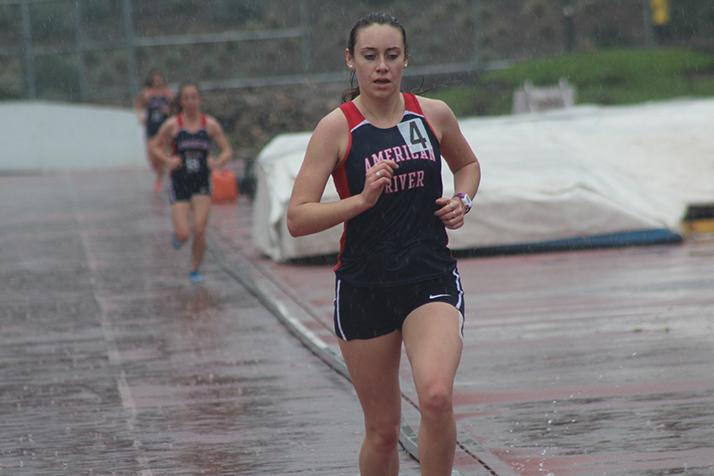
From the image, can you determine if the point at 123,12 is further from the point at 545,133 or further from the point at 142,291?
the point at 142,291

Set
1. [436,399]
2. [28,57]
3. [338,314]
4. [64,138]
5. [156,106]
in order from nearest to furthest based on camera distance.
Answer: [436,399]
[338,314]
[156,106]
[64,138]
[28,57]

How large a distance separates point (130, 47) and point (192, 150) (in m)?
21.8

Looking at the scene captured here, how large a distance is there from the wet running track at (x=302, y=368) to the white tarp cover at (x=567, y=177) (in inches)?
13.2

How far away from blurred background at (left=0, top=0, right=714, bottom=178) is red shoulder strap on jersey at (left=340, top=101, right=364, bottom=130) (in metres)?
29.3

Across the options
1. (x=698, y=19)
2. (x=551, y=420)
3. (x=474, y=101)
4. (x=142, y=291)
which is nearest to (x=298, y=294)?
(x=142, y=291)

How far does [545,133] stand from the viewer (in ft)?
63.1

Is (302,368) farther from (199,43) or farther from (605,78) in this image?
(605,78)

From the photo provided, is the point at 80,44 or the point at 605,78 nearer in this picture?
the point at 80,44

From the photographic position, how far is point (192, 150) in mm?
16047

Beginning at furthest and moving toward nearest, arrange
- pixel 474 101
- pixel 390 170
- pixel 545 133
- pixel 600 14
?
pixel 600 14 < pixel 474 101 < pixel 545 133 < pixel 390 170

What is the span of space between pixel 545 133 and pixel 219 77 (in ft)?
64.8

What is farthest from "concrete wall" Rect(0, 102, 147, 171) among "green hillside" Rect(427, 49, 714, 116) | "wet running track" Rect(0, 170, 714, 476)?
"wet running track" Rect(0, 170, 714, 476)

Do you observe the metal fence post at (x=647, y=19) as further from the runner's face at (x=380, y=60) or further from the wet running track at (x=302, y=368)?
the runner's face at (x=380, y=60)

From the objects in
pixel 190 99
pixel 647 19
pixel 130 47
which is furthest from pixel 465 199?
pixel 647 19
